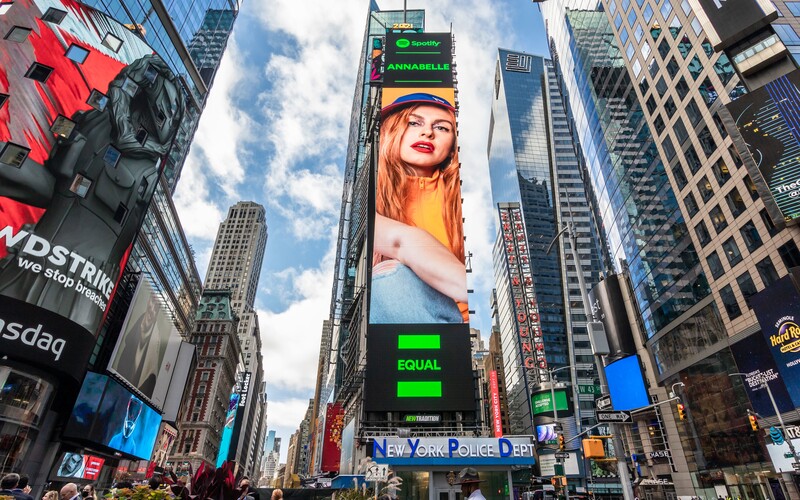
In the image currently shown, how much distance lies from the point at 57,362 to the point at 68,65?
18500 millimetres

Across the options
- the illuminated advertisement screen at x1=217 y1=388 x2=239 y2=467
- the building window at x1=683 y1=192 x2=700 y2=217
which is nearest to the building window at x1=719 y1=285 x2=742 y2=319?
the building window at x1=683 y1=192 x2=700 y2=217

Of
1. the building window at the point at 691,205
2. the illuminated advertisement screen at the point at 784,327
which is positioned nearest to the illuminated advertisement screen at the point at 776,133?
the illuminated advertisement screen at the point at 784,327

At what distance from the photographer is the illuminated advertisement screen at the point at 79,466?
101 feet

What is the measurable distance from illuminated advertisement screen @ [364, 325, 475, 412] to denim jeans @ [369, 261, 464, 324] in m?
1.32

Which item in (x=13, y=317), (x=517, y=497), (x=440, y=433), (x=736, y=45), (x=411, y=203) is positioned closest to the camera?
(x=13, y=317)

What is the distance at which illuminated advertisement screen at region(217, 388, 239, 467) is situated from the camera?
100 metres

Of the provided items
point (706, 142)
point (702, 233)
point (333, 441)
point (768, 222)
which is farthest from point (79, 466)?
point (706, 142)

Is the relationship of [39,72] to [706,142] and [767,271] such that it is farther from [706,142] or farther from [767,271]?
[706,142]

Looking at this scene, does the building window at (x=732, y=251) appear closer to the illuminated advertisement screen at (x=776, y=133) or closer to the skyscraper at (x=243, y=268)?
the illuminated advertisement screen at (x=776, y=133)

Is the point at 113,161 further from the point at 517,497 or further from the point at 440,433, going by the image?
the point at 517,497

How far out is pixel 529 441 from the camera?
31484 millimetres

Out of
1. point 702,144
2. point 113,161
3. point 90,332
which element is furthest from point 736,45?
point 90,332

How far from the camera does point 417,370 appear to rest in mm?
39750

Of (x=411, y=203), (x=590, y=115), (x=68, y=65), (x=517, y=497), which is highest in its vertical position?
(x=590, y=115)
